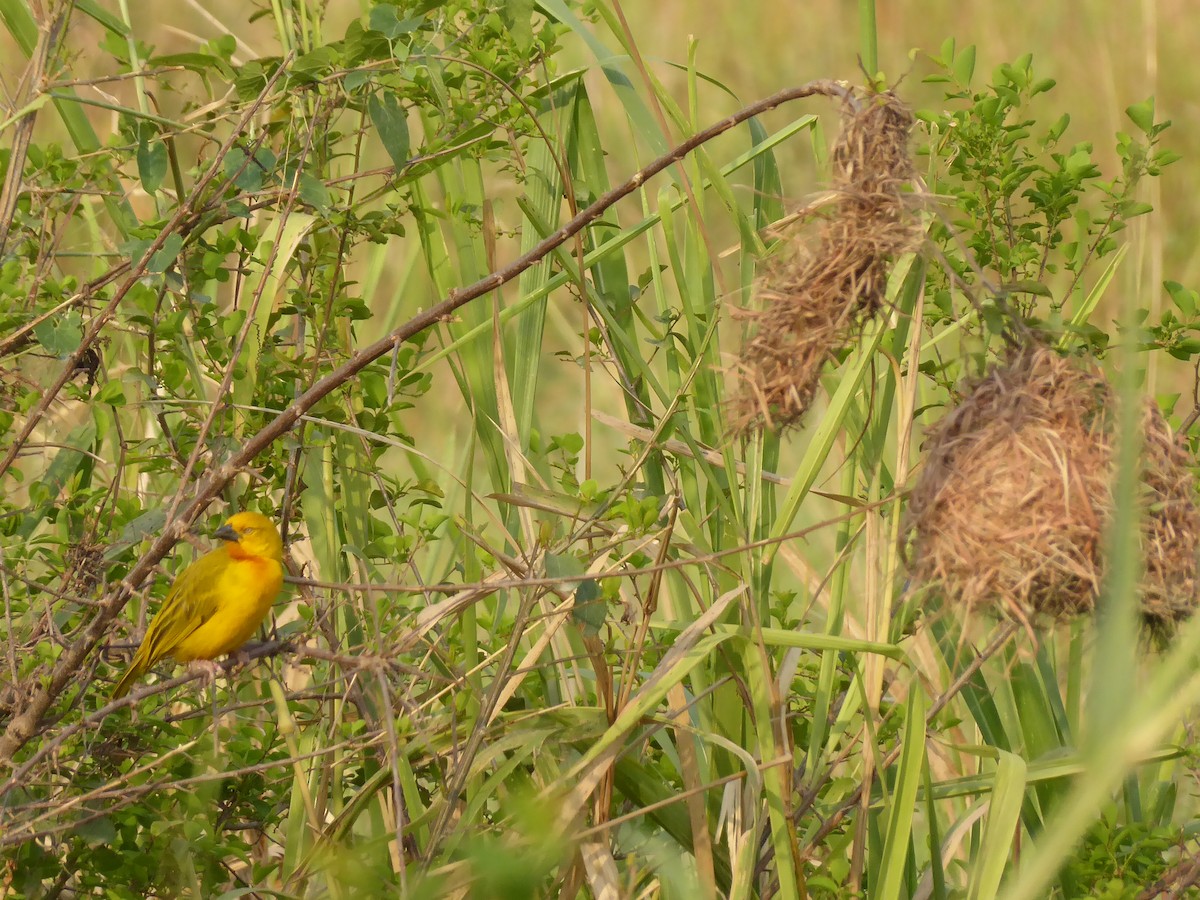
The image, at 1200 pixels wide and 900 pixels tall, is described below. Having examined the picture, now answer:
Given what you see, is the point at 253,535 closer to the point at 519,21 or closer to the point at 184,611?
the point at 184,611

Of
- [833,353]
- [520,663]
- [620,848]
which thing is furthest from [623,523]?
[833,353]

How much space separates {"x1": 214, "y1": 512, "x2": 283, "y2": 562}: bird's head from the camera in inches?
111

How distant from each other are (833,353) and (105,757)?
1732mm

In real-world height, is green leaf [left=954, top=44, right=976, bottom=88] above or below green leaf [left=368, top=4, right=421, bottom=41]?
below

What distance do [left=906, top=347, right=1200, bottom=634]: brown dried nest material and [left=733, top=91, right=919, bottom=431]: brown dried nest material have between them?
22 centimetres

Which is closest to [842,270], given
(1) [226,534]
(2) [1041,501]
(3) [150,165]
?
(2) [1041,501]

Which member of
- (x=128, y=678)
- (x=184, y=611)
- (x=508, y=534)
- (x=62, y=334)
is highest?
(x=62, y=334)

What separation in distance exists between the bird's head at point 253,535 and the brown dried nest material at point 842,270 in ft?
4.22

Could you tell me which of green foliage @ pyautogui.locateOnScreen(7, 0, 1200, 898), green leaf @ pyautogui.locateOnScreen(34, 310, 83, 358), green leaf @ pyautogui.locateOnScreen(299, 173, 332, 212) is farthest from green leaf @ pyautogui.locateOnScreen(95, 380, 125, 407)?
green leaf @ pyautogui.locateOnScreen(299, 173, 332, 212)

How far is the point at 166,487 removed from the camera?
3402 mm

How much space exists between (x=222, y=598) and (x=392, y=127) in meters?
1.05

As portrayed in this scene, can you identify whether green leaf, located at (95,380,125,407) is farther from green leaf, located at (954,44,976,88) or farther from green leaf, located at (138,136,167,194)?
green leaf, located at (954,44,976,88)

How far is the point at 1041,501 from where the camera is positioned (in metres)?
1.77

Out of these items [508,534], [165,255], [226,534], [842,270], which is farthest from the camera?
[226,534]
